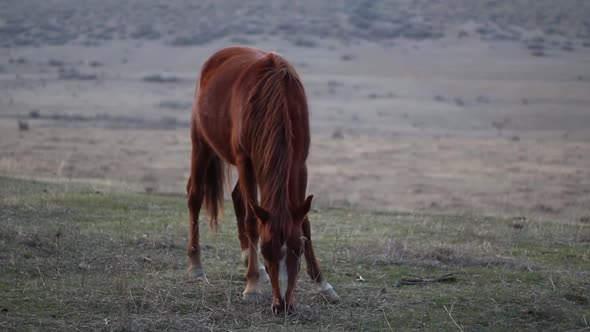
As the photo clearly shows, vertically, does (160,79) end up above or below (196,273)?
below

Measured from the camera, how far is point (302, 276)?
24.9 ft

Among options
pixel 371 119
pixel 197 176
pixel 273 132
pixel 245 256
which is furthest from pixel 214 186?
pixel 371 119

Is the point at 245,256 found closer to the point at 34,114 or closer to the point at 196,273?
the point at 196,273

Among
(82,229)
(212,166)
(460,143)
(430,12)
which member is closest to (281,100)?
(212,166)

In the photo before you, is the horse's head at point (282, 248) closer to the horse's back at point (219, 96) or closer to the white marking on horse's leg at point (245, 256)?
the horse's back at point (219, 96)

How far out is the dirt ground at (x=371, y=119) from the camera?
18156mm

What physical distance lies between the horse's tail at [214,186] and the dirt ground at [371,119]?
4.67 meters

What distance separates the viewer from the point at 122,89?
34.8 meters

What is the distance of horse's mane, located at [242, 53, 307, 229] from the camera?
5.97m

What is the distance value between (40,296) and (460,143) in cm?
2018

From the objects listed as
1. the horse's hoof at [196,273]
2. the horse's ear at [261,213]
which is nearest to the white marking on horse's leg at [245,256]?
the horse's hoof at [196,273]

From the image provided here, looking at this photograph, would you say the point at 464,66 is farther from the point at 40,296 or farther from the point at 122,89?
the point at 40,296

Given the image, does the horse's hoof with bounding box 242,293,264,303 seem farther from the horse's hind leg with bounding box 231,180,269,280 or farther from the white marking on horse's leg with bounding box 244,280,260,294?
the horse's hind leg with bounding box 231,180,269,280

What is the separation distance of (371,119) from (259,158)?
952 inches
